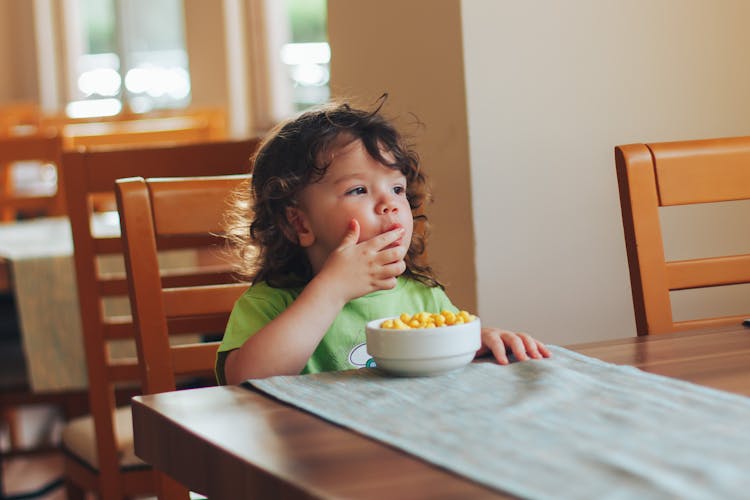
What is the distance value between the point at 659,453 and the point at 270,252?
75 centimetres

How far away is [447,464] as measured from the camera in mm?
662

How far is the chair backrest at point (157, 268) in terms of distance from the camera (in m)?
1.34

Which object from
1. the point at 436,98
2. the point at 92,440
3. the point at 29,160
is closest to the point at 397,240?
the point at 436,98

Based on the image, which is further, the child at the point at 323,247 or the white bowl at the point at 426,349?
the child at the point at 323,247

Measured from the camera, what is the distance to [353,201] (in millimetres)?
1247

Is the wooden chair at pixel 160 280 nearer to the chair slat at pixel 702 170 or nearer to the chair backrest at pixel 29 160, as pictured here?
the chair slat at pixel 702 170

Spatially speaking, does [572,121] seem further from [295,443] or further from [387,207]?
[295,443]

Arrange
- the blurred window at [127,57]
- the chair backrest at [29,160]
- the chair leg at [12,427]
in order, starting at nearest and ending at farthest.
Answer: the chair leg at [12,427] → the chair backrest at [29,160] → the blurred window at [127,57]

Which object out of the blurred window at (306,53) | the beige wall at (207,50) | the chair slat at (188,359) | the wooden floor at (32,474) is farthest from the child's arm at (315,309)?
the beige wall at (207,50)

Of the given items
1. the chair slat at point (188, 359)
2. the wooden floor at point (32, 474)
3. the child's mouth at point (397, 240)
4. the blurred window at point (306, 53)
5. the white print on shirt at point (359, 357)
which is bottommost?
the wooden floor at point (32, 474)

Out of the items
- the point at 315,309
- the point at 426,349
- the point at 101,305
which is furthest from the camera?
the point at 101,305

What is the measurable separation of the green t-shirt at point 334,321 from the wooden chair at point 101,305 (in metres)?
0.36

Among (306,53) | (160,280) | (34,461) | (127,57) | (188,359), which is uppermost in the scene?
(127,57)

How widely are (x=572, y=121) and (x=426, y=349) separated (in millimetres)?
960
